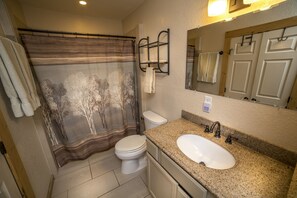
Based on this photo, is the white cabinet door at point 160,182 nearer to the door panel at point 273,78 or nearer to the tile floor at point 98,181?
the tile floor at point 98,181

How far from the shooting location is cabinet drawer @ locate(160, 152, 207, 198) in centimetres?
74

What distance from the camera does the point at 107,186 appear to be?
156 cm

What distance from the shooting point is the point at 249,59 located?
86cm

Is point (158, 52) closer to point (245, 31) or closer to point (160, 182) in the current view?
point (245, 31)

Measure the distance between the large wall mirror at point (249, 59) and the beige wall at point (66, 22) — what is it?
6.06 ft

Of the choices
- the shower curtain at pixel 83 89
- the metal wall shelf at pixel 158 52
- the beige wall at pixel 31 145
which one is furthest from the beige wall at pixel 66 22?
the metal wall shelf at pixel 158 52

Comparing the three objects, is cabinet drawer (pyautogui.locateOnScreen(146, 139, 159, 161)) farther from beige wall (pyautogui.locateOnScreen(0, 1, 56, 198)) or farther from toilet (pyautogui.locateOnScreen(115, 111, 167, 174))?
beige wall (pyautogui.locateOnScreen(0, 1, 56, 198))

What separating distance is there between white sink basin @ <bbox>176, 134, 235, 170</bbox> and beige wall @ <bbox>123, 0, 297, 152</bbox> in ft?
0.76

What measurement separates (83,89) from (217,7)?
1.77 meters

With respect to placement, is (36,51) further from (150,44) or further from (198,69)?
(198,69)

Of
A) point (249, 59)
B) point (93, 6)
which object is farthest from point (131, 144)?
point (93, 6)

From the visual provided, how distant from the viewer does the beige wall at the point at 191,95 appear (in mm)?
773

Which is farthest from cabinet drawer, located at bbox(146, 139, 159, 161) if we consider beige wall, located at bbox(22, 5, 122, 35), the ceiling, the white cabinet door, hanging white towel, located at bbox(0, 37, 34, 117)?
beige wall, located at bbox(22, 5, 122, 35)

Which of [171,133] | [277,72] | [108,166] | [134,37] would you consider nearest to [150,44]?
[134,37]
